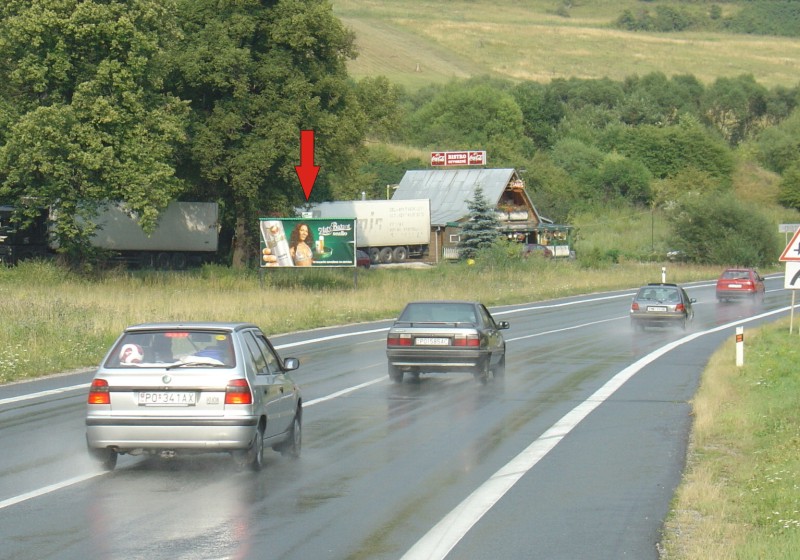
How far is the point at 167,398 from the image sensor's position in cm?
1082

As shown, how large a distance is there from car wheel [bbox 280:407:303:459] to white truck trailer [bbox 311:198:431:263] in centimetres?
5842

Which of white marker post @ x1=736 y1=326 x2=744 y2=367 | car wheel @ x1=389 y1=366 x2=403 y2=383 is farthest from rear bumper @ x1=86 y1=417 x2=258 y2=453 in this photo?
white marker post @ x1=736 y1=326 x2=744 y2=367

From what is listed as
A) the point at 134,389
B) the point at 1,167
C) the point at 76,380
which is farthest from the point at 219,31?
the point at 134,389

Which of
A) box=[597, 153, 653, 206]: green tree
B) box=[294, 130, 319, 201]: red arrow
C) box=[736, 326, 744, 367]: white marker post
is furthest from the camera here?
box=[597, 153, 653, 206]: green tree

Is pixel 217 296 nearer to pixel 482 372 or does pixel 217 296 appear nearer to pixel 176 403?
pixel 482 372

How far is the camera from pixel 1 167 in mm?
42438

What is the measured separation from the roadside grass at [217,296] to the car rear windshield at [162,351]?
9150mm

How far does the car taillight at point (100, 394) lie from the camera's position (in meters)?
10.9

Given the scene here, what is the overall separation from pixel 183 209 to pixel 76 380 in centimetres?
3727

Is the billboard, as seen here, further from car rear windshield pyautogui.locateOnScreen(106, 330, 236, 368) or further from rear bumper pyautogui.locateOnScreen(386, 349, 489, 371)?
car rear windshield pyautogui.locateOnScreen(106, 330, 236, 368)

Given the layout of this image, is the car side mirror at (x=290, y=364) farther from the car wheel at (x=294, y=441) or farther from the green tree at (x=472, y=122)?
the green tree at (x=472, y=122)

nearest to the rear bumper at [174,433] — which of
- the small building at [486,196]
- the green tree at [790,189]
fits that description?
the small building at [486,196]

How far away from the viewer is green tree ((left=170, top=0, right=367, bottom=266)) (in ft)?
160

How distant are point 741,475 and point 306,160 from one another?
40.0m
